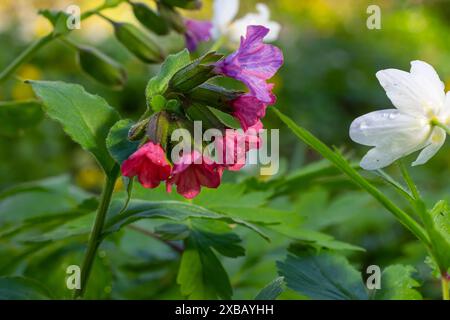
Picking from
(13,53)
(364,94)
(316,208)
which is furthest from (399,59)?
(316,208)

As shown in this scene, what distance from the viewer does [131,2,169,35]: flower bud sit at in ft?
4.07

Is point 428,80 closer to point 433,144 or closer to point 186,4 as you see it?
point 433,144

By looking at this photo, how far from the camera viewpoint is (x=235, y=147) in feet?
2.67

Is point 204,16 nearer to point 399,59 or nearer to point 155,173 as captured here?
point 399,59

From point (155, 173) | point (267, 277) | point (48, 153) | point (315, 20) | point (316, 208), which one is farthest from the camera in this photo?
point (315, 20)

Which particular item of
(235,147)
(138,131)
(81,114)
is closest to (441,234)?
(235,147)

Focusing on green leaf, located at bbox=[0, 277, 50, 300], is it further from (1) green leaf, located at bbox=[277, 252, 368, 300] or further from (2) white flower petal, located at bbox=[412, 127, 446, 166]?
(2) white flower petal, located at bbox=[412, 127, 446, 166]

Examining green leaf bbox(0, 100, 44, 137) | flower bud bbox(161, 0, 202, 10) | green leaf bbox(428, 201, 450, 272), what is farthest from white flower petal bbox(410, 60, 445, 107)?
green leaf bbox(0, 100, 44, 137)

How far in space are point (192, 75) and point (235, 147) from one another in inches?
3.6

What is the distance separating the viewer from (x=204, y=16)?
443 cm

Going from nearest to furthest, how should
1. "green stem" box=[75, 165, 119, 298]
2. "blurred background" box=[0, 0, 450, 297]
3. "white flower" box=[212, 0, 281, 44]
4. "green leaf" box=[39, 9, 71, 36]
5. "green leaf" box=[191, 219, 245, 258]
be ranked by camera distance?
1. "green stem" box=[75, 165, 119, 298]
2. "green leaf" box=[191, 219, 245, 258]
3. "green leaf" box=[39, 9, 71, 36]
4. "white flower" box=[212, 0, 281, 44]
5. "blurred background" box=[0, 0, 450, 297]

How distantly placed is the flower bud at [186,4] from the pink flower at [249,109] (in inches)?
16.1

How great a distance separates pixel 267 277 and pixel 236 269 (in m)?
0.08

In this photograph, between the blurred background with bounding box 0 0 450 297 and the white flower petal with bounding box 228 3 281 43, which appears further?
the blurred background with bounding box 0 0 450 297
